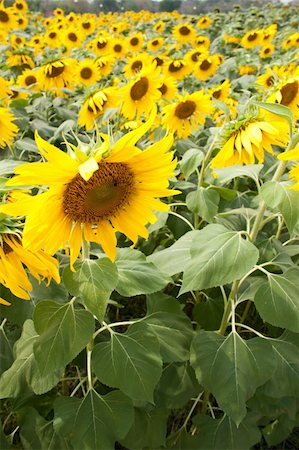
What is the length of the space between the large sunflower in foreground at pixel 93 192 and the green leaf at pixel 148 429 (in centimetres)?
56

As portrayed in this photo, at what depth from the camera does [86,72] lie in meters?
3.76

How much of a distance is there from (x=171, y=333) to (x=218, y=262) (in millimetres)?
302

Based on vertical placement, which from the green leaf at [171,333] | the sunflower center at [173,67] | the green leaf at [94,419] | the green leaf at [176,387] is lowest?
the green leaf at [176,387]

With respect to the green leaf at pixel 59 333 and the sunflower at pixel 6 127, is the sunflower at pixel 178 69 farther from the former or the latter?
the green leaf at pixel 59 333

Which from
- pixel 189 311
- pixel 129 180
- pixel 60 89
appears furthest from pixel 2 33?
pixel 129 180

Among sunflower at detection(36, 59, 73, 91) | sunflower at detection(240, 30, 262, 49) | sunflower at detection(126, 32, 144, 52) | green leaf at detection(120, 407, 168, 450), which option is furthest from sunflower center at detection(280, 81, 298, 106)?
sunflower at detection(240, 30, 262, 49)

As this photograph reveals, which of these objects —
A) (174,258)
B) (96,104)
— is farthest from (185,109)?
(174,258)

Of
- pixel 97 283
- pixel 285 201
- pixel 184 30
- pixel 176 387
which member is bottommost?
pixel 176 387

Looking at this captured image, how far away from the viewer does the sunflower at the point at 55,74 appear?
3.30 metres

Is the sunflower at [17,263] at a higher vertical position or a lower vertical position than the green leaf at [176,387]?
higher

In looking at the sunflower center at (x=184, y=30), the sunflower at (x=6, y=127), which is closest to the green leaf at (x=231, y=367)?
the sunflower at (x=6, y=127)

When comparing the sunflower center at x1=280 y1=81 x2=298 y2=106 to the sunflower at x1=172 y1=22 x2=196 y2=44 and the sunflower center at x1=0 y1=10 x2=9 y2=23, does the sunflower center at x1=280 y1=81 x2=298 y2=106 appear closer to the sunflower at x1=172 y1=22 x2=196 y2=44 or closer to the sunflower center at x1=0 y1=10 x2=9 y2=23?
the sunflower at x1=172 y1=22 x2=196 y2=44

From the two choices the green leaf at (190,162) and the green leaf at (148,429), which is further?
the green leaf at (190,162)

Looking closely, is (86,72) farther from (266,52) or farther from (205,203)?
(266,52)
